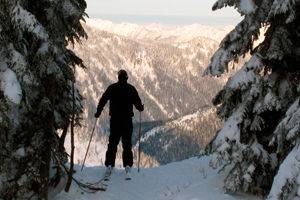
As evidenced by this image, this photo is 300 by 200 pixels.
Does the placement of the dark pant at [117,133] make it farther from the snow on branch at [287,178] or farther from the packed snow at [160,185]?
the snow on branch at [287,178]

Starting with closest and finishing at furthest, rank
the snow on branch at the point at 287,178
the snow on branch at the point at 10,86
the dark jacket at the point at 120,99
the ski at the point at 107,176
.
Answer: the snow on branch at the point at 10,86, the snow on branch at the point at 287,178, the ski at the point at 107,176, the dark jacket at the point at 120,99

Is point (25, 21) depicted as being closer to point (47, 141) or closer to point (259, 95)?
point (47, 141)

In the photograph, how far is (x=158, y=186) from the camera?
809 cm

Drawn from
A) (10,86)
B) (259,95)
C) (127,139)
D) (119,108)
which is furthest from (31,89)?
(259,95)

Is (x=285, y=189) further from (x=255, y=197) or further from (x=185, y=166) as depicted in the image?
(x=185, y=166)

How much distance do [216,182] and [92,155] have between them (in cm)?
14329

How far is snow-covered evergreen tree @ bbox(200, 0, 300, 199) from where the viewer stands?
5570 millimetres

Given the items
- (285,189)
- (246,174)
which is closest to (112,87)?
(246,174)

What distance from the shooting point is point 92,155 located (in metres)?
143

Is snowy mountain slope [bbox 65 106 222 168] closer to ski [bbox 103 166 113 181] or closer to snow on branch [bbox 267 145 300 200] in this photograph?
ski [bbox 103 166 113 181]

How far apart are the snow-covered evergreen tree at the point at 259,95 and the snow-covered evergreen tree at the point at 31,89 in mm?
3642

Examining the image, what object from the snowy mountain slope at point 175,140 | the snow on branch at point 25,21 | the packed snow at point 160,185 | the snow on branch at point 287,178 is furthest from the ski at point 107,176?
the snowy mountain slope at point 175,140

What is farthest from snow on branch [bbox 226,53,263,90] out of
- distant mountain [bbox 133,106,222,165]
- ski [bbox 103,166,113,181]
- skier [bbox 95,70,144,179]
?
distant mountain [bbox 133,106,222,165]

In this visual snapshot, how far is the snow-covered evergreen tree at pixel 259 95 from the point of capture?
5570 millimetres
